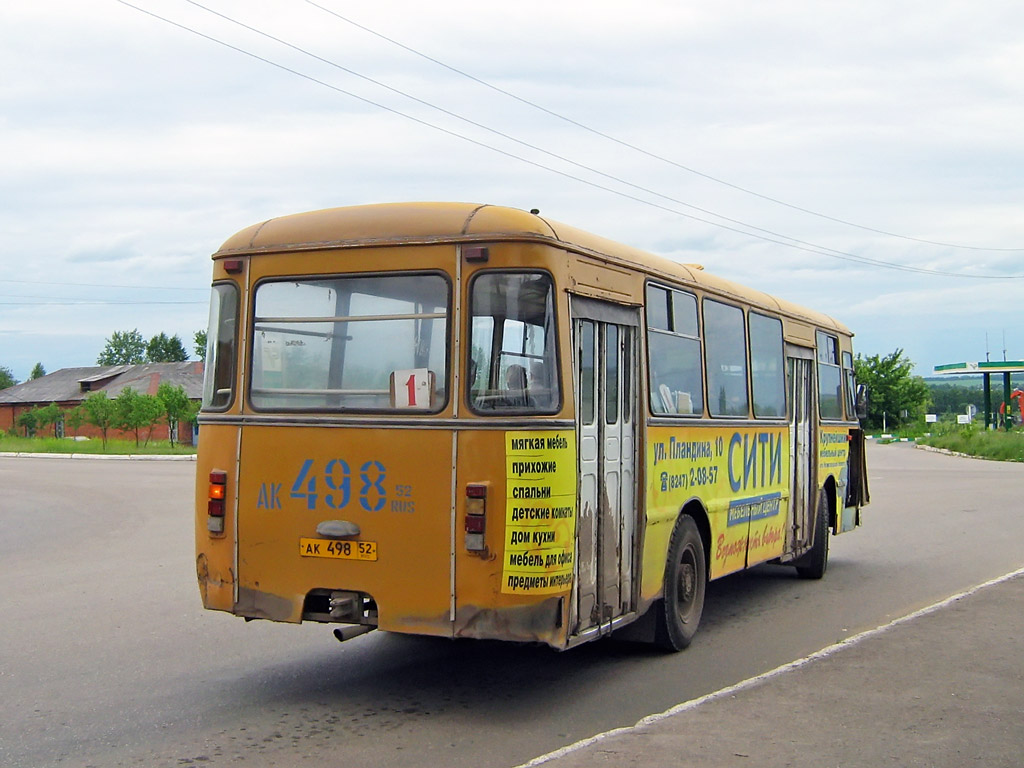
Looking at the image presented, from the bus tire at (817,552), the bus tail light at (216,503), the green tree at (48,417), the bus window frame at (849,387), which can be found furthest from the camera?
the green tree at (48,417)

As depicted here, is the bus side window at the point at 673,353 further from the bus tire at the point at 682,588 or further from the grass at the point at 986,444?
the grass at the point at 986,444

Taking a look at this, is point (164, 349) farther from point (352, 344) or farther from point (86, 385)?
point (352, 344)

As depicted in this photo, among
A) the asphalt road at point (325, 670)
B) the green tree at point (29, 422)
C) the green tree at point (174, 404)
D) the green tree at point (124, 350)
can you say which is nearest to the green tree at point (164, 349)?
the green tree at point (124, 350)

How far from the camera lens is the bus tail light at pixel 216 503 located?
24.3 feet

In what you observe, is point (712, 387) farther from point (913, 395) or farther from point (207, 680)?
point (913, 395)

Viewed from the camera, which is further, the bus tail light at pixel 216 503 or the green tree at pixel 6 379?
the green tree at pixel 6 379

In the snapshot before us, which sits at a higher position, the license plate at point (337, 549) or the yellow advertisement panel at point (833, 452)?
the yellow advertisement panel at point (833, 452)

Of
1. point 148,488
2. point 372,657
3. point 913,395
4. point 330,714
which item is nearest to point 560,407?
point 330,714

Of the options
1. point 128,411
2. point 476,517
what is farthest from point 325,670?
point 128,411

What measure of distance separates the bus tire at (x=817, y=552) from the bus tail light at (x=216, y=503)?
295 inches

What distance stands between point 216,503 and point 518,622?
2068mm

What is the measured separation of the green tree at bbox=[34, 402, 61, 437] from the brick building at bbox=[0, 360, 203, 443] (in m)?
1.14

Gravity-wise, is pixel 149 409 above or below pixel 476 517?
above

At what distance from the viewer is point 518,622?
673 centimetres
